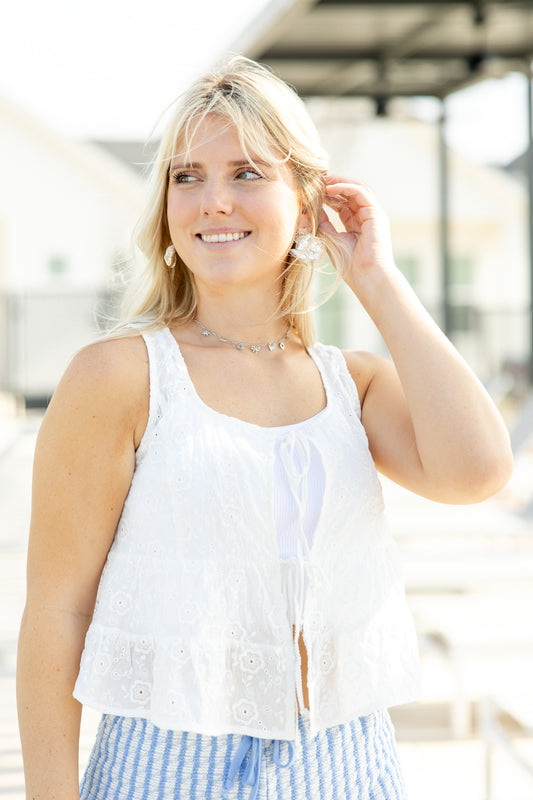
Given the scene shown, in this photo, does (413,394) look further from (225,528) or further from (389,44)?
(389,44)

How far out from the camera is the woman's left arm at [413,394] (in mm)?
1686

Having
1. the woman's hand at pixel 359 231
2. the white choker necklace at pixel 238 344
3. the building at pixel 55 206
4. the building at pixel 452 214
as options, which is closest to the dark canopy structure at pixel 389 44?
the woman's hand at pixel 359 231

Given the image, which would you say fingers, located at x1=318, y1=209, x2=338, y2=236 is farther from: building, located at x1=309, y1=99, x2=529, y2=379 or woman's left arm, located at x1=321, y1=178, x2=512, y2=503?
building, located at x1=309, y1=99, x2=529, y2=379

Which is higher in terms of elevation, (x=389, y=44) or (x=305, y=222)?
(x=389, y=44)

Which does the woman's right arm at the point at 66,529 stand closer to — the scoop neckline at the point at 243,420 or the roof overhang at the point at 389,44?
the scoop neckline at the point at 243,420

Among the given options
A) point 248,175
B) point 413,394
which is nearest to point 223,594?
point 413,394

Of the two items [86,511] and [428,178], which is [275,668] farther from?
[428,178]

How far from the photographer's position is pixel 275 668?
1533 mm

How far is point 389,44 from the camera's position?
6.91 m

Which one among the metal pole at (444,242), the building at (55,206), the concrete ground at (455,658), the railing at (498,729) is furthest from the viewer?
the building at (55,206)

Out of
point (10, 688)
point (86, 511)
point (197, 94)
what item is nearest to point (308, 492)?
point (86, 511)

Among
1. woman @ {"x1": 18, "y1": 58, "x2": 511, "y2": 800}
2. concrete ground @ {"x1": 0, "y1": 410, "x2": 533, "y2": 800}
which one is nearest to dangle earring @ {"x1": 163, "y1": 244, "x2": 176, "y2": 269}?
woman @ {"x1": 18, "y1": 58, "x2": 511, "y2": 800}

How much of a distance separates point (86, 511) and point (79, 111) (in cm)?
2685

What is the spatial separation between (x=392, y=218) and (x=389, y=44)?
2036 centimetres
